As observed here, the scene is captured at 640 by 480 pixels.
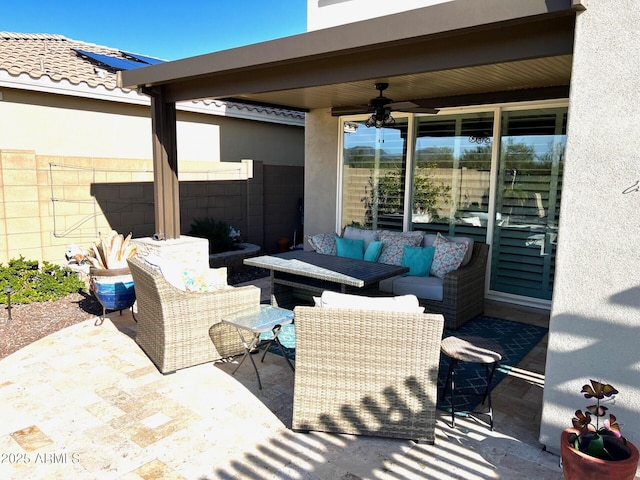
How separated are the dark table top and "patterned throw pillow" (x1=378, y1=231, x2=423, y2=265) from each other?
781 mm

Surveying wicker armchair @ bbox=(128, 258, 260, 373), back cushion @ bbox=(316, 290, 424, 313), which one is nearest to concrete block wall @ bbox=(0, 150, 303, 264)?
wicker armchair @ bbox=(128, 258, 260, 373)

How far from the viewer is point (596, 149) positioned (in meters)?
2.88

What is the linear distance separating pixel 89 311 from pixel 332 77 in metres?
4.18

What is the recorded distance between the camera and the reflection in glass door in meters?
6.46

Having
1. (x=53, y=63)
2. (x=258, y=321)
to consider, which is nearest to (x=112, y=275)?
(x=258, y=321)

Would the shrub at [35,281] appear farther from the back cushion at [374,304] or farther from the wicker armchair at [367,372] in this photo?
the back cushion at [374,304]

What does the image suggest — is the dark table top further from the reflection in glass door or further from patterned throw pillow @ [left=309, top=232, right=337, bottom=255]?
the reflection in glass door

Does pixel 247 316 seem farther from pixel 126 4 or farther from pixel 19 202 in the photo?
pixel 126 4

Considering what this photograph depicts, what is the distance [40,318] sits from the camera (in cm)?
579

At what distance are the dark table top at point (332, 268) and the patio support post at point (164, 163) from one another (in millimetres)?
Answer: 1430

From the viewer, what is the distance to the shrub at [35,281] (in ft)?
20.6

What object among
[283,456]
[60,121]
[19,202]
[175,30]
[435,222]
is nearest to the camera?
[283,456]

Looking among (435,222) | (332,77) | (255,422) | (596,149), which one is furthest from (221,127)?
(596,149)

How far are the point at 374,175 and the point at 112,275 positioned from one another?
14.5 ft
